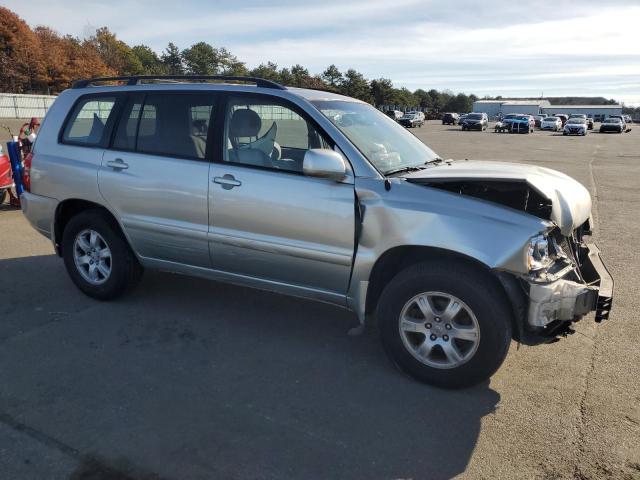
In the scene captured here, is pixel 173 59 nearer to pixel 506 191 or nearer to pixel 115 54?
pixel 115 54

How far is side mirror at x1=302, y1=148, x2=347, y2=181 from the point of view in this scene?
3533mm

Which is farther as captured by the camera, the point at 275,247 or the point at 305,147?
the point at 305,147

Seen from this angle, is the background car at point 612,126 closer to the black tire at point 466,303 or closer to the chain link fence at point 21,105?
the chain link fence at point 21,105

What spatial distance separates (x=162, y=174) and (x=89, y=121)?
1.12 m

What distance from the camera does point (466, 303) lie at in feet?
11.0

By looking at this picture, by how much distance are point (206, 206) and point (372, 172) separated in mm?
1341

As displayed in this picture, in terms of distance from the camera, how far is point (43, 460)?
2.76 meters

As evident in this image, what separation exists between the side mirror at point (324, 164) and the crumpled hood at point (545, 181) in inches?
19.1

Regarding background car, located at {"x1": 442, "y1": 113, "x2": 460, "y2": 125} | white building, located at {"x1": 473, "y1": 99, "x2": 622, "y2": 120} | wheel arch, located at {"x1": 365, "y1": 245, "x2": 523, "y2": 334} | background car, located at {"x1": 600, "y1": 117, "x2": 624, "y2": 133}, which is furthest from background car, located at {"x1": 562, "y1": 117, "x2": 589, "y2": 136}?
white building, located at {"x1": 473, "y1": 99, "x2": 622, "y2": 120}

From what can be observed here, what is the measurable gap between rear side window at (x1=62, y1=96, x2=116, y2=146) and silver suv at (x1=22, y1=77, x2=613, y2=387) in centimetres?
1

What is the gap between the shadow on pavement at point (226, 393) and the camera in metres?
2.84

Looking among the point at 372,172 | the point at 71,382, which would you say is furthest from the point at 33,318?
the point at 372,172

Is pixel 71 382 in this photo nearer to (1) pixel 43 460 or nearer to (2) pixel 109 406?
(2) pixel 109 406

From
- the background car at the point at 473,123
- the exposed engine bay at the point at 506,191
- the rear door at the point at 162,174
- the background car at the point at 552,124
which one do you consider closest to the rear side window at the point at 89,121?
the rear door at the point at 162,174
